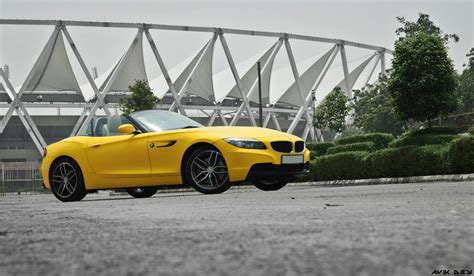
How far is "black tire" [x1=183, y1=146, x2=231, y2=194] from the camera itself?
10562mm

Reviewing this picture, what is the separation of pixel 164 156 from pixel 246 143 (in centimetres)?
128

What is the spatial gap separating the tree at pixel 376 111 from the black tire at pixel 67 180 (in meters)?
45.7

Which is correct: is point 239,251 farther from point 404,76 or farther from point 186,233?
point 404,76

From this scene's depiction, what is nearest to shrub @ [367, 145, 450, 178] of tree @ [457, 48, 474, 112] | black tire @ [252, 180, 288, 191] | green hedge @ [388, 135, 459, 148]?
green hedge @ [388, 135, 459, 148]

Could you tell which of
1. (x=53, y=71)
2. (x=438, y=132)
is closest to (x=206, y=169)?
(x=438, y=132)

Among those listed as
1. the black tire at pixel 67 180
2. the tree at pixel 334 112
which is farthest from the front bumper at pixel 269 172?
the tree at pixel 334 112

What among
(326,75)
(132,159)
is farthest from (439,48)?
(326,75)

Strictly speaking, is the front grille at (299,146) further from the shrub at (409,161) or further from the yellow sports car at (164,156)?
the shrub at (409,161)

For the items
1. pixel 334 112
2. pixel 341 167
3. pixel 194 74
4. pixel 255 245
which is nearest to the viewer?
pixel 255 245

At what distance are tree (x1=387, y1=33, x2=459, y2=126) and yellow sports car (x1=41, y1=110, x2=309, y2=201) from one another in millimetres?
14356

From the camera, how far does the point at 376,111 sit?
5950cm

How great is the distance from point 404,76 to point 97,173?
51.7 ft

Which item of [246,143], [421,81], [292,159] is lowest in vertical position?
[292,159]

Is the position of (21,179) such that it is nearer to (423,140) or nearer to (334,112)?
(334,112)
